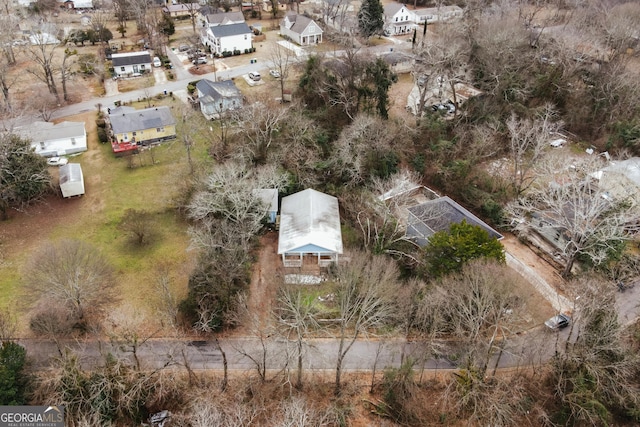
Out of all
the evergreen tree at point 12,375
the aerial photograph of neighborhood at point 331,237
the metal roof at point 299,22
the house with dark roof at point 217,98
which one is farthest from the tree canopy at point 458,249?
the metal roof at point 299,22

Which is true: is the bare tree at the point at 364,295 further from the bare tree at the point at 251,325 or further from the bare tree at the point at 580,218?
the bare tree at the point at 580,218

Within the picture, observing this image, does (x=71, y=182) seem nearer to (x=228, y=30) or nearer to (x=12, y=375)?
(x=12, y=375)

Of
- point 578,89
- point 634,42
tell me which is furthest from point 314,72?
point 634,42

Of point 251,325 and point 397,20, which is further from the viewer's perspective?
point 397,20

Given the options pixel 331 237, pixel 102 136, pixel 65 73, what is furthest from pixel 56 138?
pixel 331 237

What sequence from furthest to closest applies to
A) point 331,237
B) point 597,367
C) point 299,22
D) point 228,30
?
point 299,22 < point 228,30 < point 331,237 < point 597,367

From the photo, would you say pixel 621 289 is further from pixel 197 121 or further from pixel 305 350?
pixel 197 121

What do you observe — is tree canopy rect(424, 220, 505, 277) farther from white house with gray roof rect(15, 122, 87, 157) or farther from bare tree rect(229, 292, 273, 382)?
white house with gray roof rect(15, 122, 87, 157)
